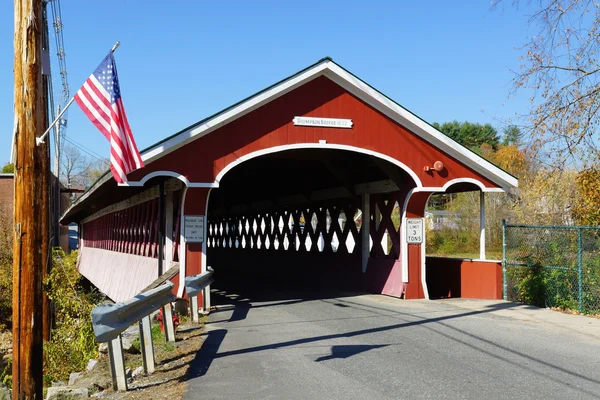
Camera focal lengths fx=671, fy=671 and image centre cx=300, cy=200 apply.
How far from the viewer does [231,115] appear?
1276 cm

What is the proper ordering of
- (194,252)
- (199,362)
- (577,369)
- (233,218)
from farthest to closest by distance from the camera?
1. (233,218)
2. (194,252)
3. (199,362)
4. (577,369)

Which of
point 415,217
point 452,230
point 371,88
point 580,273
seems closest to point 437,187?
point 415,217

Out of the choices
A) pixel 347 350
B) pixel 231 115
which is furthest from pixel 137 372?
pixel 231 115

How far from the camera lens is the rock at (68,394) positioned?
6508 mm

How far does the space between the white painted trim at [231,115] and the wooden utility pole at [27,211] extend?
427 centimetres

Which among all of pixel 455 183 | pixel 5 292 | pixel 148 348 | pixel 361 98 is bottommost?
pixel 5 292

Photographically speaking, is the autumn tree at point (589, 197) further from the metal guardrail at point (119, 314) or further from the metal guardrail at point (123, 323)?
the metal guardrail at point (119, 314)

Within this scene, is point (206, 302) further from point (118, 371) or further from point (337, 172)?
point (118, 371)

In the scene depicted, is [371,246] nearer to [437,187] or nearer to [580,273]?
[437,187]

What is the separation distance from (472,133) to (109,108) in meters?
67.1

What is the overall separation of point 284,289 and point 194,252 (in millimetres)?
5655

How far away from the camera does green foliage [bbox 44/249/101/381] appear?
11695mm

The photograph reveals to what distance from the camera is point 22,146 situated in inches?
305

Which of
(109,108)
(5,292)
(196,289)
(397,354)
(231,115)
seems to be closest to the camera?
(397,354)
